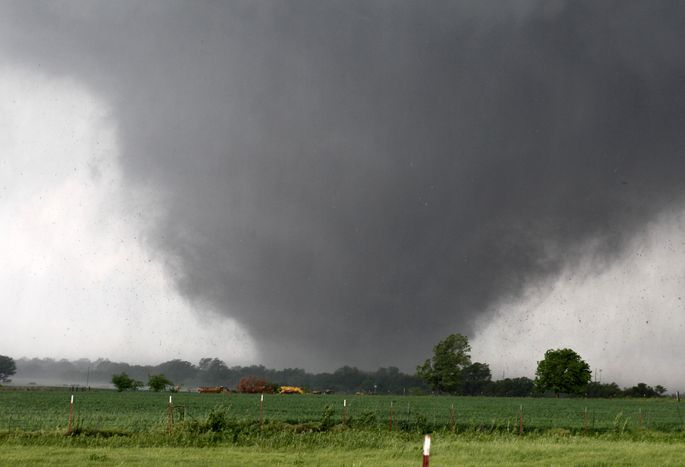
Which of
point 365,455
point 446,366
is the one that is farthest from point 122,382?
point 365,455

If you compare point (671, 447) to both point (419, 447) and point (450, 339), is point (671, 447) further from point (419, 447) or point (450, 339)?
point (450, 339)

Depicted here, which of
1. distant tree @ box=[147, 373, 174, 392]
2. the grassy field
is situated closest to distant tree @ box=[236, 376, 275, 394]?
distant tree @ box=[147, 373, 174, 392]

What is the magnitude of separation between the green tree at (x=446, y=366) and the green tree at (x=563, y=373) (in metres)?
20.0

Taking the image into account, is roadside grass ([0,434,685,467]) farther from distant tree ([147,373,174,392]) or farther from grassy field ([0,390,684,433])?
distant tree ([147,373,174,392])

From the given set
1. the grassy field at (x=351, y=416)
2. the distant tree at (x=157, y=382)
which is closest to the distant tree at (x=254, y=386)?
the distant tree at (x=157, y=382)

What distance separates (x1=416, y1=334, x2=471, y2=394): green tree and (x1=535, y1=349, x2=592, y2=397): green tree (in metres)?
20.0

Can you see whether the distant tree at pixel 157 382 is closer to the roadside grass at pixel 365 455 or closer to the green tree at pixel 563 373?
the green tree at pixel 563 373

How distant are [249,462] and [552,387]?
156 metres

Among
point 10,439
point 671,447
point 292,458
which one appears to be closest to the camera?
point 292,458

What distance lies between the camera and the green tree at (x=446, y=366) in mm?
173375

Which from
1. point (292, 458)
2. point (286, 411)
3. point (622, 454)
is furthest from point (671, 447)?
point (286, 411)

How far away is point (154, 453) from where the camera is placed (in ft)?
84.6

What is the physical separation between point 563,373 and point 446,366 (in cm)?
3019

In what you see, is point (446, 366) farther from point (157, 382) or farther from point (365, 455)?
point (365, 455)
